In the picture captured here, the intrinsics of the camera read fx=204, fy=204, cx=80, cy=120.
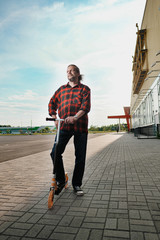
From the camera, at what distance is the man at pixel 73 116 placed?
124 inches

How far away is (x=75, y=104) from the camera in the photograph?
320 centimetres

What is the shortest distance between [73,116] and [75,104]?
0.22m

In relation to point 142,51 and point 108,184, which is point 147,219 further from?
point 142,51

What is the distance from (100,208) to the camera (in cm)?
272

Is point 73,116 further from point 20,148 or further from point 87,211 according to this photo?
point 20,148

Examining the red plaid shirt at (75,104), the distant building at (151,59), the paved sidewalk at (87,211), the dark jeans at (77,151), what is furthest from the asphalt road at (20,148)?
the distant building at (151,59)

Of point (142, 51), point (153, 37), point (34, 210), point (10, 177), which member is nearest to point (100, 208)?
point (34, 210)

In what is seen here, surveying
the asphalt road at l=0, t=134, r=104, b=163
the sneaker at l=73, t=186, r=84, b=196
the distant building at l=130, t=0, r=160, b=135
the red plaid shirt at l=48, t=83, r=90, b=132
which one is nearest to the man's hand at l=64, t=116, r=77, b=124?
the red plaid shirt at l=48, t=83, r=90, b=132

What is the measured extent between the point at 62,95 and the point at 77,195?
64.0 inches

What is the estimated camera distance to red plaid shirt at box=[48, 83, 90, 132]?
10.4 ft

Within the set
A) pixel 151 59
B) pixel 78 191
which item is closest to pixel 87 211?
pixel 78 191

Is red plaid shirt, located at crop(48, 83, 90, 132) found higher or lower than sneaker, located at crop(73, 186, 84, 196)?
higher

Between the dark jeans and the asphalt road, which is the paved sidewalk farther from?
the asphalt road

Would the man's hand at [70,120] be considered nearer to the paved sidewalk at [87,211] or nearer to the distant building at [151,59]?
the paved sidewalk at [87,211]
